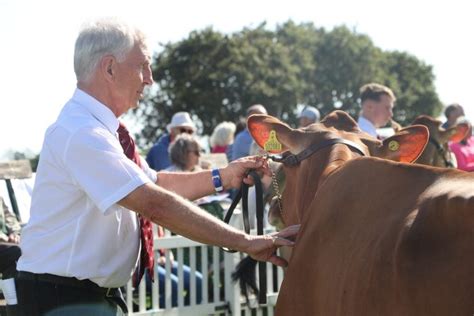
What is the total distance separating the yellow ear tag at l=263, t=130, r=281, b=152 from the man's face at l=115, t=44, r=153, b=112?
1.19 m

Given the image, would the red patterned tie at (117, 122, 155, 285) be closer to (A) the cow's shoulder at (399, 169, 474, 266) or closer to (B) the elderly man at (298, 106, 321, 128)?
(A) the cow's shoulder at (399, 169, 474, 266)

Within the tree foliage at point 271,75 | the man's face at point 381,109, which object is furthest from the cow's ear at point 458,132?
the tree foliage at point 271,75

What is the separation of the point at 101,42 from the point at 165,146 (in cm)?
592

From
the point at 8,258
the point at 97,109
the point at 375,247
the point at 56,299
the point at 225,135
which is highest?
the point at 97,109

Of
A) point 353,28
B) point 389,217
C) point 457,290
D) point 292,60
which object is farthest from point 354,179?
point 353,28

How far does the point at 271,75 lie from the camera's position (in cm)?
5975

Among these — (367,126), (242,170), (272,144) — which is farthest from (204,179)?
(367,126)

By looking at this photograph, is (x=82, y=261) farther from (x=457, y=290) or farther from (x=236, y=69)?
(x=236, y=69)

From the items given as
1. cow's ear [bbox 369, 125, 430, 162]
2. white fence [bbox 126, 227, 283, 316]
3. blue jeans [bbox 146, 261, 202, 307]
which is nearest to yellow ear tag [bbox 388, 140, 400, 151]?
cow's ear [bbox 369, 125, 430, 162]

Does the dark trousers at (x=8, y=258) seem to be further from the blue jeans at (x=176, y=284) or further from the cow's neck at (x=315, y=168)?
the blue jeans at (x=176, y=284)

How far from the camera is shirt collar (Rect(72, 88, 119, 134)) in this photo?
9.74 feet

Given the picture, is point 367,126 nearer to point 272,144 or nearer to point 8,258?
point 272,144

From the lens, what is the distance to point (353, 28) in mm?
72688

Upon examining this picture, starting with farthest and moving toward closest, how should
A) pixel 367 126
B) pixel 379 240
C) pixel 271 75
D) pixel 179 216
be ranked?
pixel 271 75
pixel 367 126
pixel 179 216
pixel 379 240
